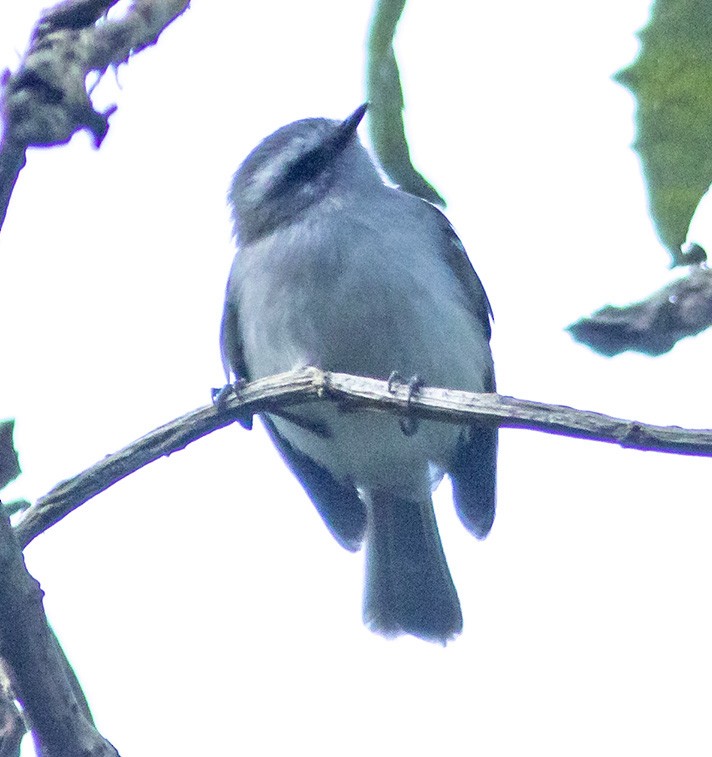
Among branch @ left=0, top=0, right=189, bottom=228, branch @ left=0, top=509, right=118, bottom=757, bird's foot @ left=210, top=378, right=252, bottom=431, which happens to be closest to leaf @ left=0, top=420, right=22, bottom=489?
branch @ left=0, top=509, right=118, bottom=757

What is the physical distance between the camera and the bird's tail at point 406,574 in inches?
269

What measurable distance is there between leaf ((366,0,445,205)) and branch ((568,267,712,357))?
60 centimetres

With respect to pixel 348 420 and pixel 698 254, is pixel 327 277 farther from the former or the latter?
pixel 698 254

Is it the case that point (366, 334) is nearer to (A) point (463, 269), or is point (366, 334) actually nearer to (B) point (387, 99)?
(A) point (463, 269)

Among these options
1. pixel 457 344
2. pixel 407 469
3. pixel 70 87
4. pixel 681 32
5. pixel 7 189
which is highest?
pixel 457 344

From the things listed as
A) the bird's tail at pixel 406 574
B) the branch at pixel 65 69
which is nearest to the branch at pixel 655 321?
the branch at pixel 65 69

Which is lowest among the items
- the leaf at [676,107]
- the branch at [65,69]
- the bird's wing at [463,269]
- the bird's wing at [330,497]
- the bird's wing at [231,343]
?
the leaf at [676,107]

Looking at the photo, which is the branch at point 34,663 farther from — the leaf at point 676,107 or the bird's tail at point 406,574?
the bird's tail at point 406,574

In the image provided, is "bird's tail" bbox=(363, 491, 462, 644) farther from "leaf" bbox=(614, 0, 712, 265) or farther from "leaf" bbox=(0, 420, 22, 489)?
"leaf" bbox=(614, 0, 712, 265)

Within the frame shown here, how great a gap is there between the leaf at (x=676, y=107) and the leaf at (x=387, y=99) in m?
0.38

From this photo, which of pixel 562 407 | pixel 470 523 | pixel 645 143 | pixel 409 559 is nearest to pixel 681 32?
pixel 645 143

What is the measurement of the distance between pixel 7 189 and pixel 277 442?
16.2 ft

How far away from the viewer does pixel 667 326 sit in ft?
7.34

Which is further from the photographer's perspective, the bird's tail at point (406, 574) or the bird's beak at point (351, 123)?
Answer: the bird's tail at point (406, 574)
